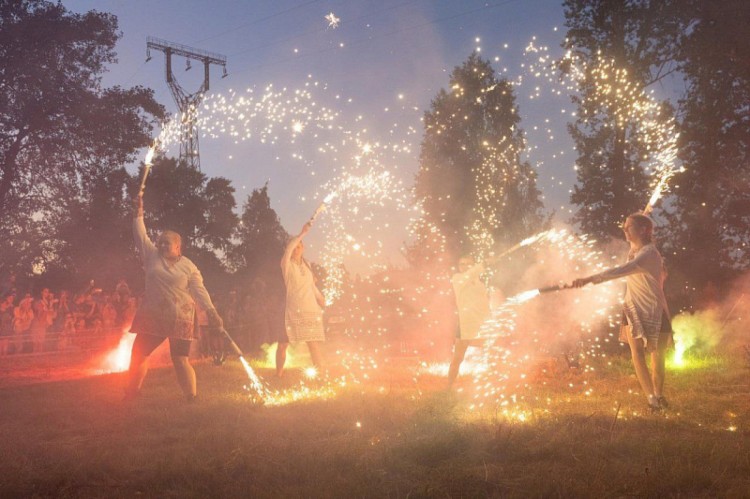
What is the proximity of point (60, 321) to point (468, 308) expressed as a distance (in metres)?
13.4

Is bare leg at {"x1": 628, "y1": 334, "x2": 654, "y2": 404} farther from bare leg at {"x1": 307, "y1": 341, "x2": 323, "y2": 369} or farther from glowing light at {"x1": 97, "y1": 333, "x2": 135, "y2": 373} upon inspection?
glowing light at {"x1": 97, "y1": 333, "x2": 135, "y2": 373}

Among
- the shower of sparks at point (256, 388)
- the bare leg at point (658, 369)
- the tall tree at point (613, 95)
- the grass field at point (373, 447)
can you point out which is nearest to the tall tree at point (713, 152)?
the tall tree at point (613, 95)

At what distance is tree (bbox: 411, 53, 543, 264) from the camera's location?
26359 millimetres

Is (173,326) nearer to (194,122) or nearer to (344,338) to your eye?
(194,122)

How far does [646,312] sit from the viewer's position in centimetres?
628

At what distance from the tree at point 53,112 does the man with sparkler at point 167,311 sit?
1364 centimetres

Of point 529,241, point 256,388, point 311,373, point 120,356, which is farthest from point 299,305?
point 120,356

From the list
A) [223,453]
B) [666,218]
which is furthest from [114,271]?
[223,453]

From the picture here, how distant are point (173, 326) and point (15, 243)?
16612mm

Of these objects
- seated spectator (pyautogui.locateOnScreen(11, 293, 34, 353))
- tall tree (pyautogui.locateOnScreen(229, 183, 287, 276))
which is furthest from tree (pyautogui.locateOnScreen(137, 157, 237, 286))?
seated spectator (pyautogui.locateOnScreen(11, 293, 34, 353))

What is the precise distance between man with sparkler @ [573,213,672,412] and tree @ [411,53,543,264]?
1940 cm

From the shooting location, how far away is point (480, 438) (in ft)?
14.6

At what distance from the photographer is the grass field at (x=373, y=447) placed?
3.60 m

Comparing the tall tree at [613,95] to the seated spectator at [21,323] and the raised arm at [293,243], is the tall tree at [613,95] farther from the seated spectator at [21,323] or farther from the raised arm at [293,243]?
the seated spectator at [21,323]
